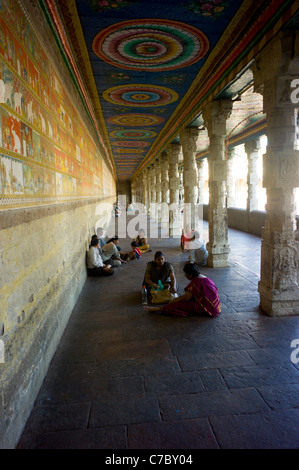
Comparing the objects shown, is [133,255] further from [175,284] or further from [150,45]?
[150,45]

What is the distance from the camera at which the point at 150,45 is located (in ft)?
16.5

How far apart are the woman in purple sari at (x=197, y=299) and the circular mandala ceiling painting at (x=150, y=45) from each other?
3684 millimetres

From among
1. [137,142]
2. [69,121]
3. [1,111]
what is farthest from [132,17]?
[137,142]

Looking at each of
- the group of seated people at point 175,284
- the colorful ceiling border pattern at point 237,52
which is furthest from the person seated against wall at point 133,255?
the colorful ceiling border pattern at point 237,52

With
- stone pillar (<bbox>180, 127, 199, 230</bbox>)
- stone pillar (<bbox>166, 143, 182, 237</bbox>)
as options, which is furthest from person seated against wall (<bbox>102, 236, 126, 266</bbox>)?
stone pillar (<bbox>166, 143, 182, 237</bbox>)

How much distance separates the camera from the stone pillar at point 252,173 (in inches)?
545

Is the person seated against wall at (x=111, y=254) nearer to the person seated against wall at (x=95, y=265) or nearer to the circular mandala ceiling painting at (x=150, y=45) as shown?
the person seated against wall at (x=95, y=265)

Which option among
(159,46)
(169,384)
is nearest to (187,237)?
(159,46)

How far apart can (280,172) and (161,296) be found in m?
2.86

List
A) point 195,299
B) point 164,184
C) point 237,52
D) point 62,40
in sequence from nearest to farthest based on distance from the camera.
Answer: point 62,40, point 195,299, point 237,52, point 164,184

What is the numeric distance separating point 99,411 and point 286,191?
152 inches

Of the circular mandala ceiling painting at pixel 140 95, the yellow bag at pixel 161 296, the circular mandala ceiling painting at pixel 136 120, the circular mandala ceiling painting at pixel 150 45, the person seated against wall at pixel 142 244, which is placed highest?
the circular mandala ceiling painting at pixel 136 120

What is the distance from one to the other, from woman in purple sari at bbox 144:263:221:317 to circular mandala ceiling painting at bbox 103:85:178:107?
→ 473 centimetres

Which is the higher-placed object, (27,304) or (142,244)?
(27,304)
